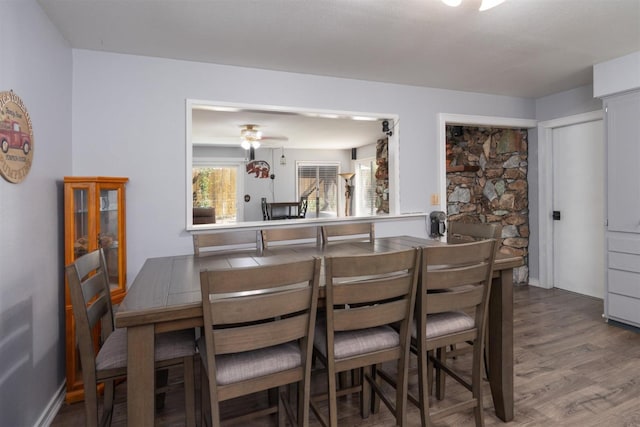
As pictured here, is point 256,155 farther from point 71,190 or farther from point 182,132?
point 71,190

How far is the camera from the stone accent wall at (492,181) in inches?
181

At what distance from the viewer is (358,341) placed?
1649mm

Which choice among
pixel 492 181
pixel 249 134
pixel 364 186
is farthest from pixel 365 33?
pixel 364 186

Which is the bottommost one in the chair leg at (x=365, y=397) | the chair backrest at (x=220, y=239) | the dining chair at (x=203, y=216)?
the chair leg at (x=365, y=397)

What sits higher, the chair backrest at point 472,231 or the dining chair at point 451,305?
the chair backrest at point 472,231

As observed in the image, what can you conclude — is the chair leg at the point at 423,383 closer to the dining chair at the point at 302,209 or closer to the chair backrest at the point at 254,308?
the chair backrest at the point at 254,308

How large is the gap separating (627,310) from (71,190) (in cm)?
451

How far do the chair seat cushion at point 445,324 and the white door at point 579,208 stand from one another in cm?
315

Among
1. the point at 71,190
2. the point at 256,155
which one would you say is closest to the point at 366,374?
the point at 71,190

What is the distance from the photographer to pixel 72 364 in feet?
7.38

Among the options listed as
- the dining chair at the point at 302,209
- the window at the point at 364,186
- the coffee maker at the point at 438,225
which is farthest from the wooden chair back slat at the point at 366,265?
the window at the point at 364,186

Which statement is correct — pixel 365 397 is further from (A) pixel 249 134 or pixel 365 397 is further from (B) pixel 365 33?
(A) pixel 249 134

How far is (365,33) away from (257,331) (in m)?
2.16

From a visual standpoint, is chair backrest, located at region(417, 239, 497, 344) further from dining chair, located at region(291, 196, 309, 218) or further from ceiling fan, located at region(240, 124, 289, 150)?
dining chair, located at region(291, 196, 309, 218)
